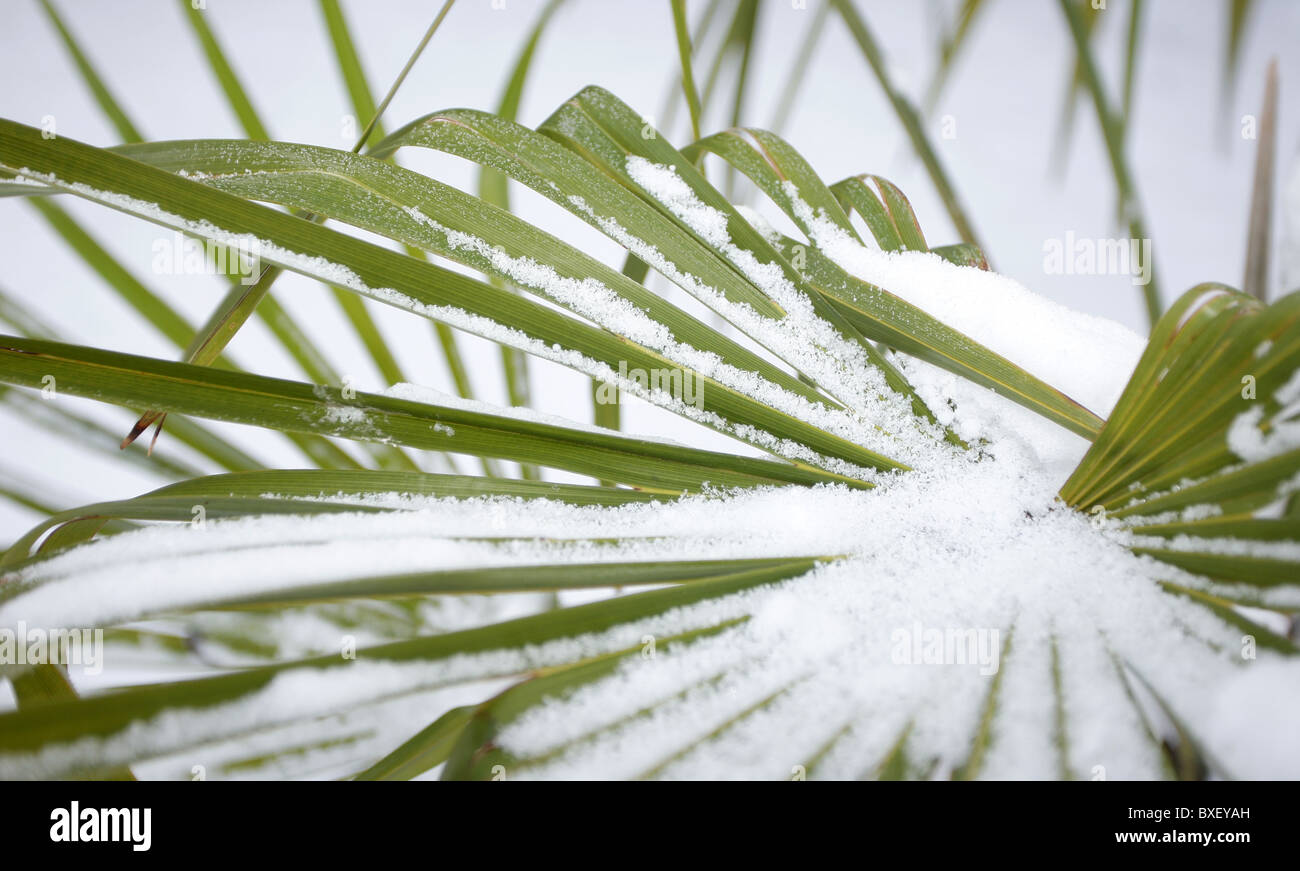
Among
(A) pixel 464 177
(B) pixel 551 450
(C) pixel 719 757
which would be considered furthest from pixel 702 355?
(A) pixel 464 177

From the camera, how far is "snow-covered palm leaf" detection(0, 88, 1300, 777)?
25 cm

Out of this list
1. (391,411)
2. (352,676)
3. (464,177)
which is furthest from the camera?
(464,177)

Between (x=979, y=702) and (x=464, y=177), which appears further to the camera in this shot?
(x=464, y=177)

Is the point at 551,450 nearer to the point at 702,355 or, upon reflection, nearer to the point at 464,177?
the point at 702,355

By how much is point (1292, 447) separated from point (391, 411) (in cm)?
37

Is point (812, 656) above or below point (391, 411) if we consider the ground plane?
below

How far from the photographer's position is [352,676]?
9.0 inches

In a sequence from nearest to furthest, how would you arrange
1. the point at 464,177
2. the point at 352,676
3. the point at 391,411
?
the point at 352,676, the point at 391,411, the point at 464,177

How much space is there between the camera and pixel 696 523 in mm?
344

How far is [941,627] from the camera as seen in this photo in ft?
0.95

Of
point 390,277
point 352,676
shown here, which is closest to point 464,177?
point 390,277

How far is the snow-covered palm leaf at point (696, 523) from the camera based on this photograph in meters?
0.25
